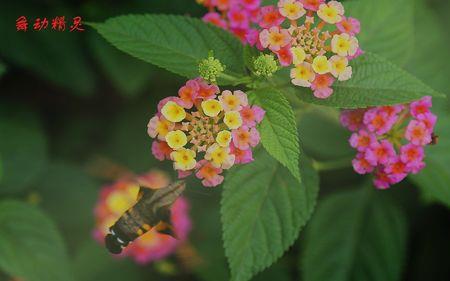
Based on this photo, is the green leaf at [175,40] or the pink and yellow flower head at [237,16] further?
the pink and yellow flower head at [237,16]

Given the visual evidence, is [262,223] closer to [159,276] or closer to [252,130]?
[252,130]

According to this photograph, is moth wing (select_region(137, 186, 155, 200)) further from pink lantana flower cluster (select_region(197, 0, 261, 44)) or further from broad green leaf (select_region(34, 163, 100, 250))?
broad green leaf (select_region(34, 163, 100, 250))

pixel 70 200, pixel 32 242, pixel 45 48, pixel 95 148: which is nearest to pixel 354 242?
pixel 32 242

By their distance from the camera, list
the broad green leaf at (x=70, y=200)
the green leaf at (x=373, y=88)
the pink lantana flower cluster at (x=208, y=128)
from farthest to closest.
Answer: the broad green leaf at (x=70, y=200) → the green leaf at (x=373, y=88) → the pink lantana flower cluster at (x=208, y=128)

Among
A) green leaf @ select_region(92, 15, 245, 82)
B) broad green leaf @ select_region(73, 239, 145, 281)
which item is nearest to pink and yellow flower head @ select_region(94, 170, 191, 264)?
broad green leaf @ select_region(73, 239, 145, 281)

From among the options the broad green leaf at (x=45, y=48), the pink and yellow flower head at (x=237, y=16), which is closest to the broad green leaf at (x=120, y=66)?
the broad green leaf at (x=45, y=48)

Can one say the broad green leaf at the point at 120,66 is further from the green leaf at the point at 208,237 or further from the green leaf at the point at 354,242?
the green leaf at the point at 354,242

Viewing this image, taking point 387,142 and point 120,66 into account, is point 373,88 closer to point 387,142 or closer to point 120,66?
point 387,142
